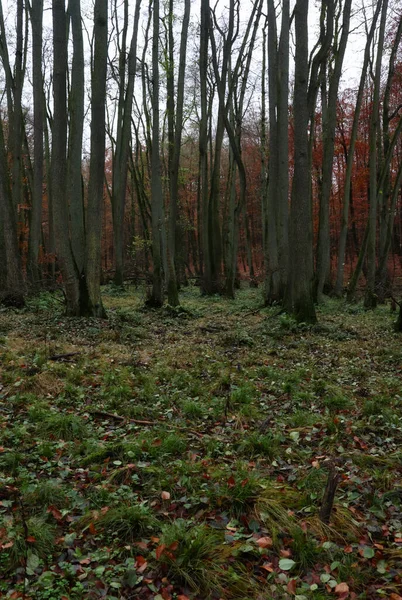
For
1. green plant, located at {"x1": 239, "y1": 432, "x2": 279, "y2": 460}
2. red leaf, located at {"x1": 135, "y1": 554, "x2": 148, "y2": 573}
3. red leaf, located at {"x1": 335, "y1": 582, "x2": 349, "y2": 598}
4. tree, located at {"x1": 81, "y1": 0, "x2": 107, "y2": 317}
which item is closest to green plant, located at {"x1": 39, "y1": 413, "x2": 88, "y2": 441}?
green plant, located at {"x1": 239, "y1": 432, "x2": 279, "y2": 460}

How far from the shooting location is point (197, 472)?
4145 millimetres

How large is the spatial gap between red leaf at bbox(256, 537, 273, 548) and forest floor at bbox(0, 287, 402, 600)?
0.06 feet

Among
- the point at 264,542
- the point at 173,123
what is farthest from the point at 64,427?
the point at 173,123

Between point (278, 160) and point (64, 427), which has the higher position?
point (278, 160)

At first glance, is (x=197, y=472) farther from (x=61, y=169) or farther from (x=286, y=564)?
(x=61, y=169)

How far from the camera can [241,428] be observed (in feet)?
16.9

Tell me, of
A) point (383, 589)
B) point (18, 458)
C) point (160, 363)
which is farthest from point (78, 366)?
point (383, 589)

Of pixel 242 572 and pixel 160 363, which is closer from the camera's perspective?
pixel 242 572

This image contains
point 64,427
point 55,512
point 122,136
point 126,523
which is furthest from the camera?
point 122,136

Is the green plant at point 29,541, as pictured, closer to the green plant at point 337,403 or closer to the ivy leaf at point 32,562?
the ivy leaf at point 32,562

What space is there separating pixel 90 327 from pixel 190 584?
291 inches

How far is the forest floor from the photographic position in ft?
9.72

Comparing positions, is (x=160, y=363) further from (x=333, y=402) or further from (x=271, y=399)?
(x=333, y=402)

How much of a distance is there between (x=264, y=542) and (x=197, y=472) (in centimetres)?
102
